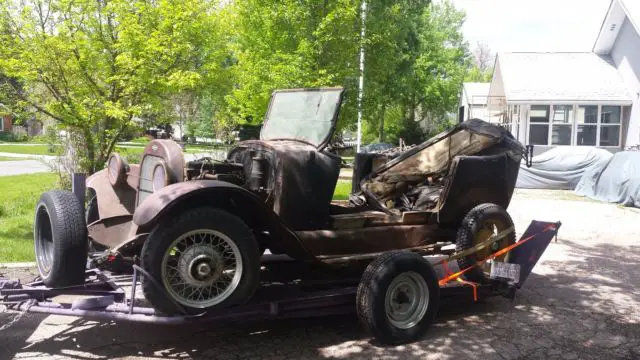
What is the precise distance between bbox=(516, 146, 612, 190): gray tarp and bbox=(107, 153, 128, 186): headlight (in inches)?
620

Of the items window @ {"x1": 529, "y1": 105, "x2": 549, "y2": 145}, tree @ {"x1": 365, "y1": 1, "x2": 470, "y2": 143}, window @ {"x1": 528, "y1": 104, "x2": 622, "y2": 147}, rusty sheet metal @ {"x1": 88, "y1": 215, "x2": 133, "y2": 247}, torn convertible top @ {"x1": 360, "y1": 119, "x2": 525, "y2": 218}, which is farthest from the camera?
tree @ {"x1": 365, "y1": 1, "x2": 470, "y2": 143}

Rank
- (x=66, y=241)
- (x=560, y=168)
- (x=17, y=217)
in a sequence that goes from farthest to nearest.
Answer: (x=560, y=168)
(x=17, y=217)
(x=66, y=241)

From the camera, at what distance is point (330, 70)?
462 inches

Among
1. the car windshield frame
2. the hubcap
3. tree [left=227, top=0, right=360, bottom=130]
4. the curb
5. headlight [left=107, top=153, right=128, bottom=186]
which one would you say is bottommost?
the curb

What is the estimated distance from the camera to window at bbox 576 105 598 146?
23219 mm

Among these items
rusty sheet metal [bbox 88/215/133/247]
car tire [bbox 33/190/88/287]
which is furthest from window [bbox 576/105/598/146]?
car tire [bbox 33/190/88/287]

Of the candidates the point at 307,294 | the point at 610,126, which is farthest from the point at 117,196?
the point at 610,126

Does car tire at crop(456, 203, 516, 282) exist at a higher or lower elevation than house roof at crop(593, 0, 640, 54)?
lower

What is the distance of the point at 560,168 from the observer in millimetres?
18781

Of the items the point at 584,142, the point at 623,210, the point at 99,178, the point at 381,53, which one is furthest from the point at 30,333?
the point at 584,142

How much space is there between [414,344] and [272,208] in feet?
5.55

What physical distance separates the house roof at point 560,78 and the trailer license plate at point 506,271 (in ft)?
60.4

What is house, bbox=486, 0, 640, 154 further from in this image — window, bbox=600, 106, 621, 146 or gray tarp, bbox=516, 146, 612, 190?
gray tarp, bbox=516, 146, 612, 190

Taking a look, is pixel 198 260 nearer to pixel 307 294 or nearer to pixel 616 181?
pixel 307 294
